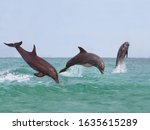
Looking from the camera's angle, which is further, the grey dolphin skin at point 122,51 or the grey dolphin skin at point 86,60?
the grey dolphin skin at point 86,60

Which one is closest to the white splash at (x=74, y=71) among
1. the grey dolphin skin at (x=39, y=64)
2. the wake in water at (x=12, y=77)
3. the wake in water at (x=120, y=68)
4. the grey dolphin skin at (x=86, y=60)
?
the grey dolphin skin at (x=86, y=60)

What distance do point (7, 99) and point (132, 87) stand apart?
3.22 metres

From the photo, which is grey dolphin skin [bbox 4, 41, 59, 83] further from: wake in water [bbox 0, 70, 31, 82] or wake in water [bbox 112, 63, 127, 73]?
wake in water [bbox 112, 63, 127, 73]

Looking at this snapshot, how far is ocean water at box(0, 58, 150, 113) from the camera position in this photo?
10250 mm

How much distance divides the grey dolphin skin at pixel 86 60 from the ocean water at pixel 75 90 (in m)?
0.13

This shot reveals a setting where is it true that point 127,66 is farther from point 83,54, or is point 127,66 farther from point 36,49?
point 36,49

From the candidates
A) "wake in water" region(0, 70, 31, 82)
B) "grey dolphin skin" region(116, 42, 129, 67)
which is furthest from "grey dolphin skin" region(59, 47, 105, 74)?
"wake in water" region(0, 70, 31, 82)

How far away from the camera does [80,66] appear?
37.4 feet

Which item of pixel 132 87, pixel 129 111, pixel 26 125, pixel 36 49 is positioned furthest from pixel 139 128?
pixel 36 49

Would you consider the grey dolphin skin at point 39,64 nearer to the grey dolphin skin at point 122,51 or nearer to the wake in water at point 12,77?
the wake in water at point 12,77

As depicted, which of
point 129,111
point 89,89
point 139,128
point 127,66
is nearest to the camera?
point 139,128

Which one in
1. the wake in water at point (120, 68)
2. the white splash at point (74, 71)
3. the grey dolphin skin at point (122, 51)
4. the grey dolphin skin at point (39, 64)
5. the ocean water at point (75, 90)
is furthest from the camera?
the wake in water at point (120, 68)

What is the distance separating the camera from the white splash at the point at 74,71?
1100 centimetres

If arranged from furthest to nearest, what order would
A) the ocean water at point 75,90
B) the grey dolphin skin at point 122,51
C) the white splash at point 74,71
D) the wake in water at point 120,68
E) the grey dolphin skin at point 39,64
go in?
the wake in water at point 120,68
the white splash at point 74,71
the grey dolphin skin at point 39,64
the grey dolphin skin at point 122,51
the ocean water at point 75,90
